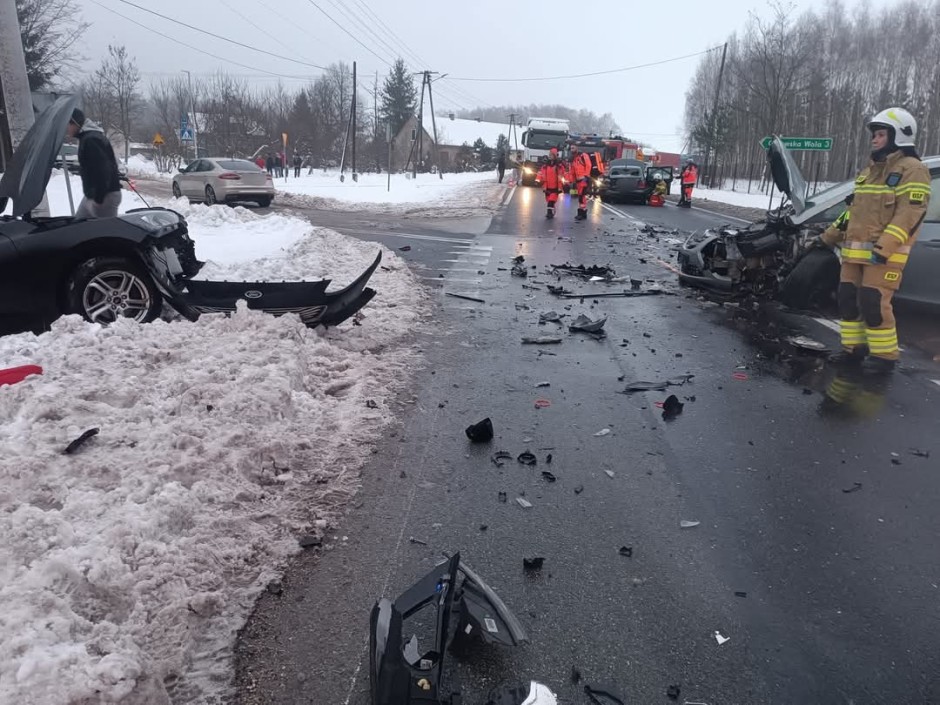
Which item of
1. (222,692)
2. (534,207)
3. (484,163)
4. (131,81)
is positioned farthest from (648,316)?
(484,163)

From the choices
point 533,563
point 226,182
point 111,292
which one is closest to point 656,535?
point 533,563

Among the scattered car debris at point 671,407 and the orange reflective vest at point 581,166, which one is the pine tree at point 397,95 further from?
the scattered car debris at point 671,407

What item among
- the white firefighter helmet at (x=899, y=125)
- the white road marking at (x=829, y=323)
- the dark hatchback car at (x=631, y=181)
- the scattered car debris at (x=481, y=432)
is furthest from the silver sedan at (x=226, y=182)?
the scattered car debris at (x=481, y=432)

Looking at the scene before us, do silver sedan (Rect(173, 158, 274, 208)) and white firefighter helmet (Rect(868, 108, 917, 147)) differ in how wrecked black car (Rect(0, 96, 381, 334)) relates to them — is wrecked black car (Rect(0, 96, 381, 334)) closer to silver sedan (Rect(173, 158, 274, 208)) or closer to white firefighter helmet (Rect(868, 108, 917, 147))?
white firefighter helmet (Rect(868, 108, 917, 147))

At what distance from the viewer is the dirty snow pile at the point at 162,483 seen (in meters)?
2.22

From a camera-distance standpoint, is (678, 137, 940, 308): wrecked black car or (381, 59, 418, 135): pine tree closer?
(678, 137, 940, 308): wrecked black car

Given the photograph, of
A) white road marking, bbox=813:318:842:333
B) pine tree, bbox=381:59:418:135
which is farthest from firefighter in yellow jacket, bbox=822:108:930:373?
pine tree, bbox=381:59:418:135

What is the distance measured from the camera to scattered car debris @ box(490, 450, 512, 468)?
411 cm

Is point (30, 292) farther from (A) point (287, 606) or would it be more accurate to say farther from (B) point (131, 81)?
(B) point (131, 81)

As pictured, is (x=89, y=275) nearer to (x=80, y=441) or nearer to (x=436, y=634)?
(x=80, y=441)

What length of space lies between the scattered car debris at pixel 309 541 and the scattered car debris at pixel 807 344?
566cm

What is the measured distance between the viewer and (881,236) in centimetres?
595

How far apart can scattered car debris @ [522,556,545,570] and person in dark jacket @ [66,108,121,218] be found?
20.3 feet

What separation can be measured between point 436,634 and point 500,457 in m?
1.83
